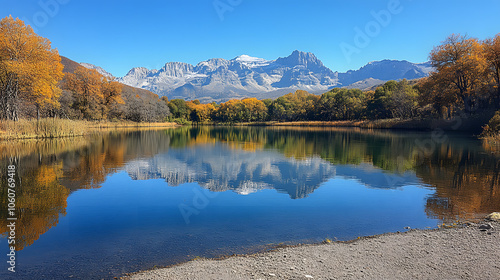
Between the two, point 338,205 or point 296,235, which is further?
point 338,205

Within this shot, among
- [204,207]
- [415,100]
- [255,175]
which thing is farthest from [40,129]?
[415,100]

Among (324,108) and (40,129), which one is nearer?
(40,129)

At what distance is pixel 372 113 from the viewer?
81.1 meters

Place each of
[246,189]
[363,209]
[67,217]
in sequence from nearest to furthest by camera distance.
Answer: [67,217]
[363,209]
[246,189]

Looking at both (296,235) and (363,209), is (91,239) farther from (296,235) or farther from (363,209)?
(363,209)

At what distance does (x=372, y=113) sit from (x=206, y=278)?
85.1 meters

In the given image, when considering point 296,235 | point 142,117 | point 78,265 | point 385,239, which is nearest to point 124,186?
point 78,265

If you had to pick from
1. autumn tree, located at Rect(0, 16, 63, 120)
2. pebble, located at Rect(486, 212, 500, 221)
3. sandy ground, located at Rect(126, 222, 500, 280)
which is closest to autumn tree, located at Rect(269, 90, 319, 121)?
autumn tree, located at Rect(0, 16, 63, 120)

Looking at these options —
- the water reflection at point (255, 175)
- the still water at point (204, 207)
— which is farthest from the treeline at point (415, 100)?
the still water at point (204, 207)

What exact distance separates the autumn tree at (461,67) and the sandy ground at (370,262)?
47071mm

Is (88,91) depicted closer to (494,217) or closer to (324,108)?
(494,217)

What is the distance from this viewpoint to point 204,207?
8.84 meters

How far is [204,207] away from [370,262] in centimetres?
527

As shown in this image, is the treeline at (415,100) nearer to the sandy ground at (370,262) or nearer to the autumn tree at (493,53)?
the autumn tree at (493,53)
